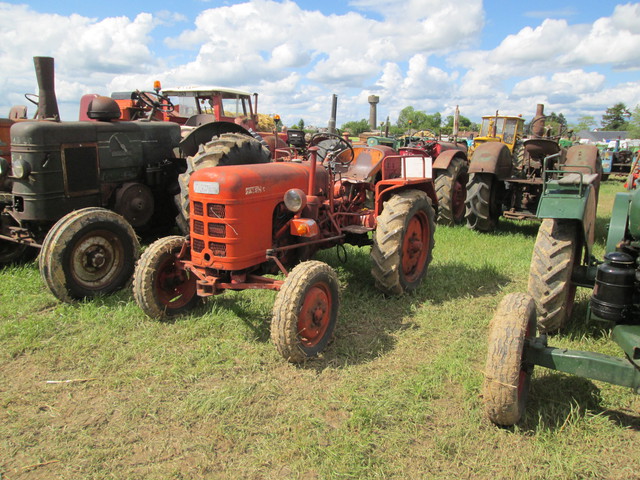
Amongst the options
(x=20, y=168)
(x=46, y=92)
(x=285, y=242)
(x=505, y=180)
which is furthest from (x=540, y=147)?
(x=20, y=168)

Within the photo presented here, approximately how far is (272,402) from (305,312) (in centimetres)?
72

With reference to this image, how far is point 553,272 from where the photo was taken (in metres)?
3.44

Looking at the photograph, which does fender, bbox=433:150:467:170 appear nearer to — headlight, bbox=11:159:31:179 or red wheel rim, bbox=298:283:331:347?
red wheel rim, bbox=298:283:331:347

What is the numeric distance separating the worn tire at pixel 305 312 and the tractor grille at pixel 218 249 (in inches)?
22.2

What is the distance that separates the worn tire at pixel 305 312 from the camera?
3.33 m

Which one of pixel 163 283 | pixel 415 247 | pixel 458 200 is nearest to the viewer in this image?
pixel 163 283

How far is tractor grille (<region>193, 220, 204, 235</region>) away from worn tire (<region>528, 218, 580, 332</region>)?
98.6 inches

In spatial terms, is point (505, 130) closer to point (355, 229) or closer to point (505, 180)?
point (505, 180)

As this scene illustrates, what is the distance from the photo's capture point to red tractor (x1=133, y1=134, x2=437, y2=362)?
357cm

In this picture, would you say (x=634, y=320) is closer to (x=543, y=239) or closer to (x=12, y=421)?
(x=543, y=239)

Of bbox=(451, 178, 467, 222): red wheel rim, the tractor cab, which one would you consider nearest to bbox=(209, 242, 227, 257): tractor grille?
bbox=(451, 178, 467, 222): red wheel rim

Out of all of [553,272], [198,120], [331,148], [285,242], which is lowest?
[553,272]

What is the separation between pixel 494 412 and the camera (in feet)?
8.67

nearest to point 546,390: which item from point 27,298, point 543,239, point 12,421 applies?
point 543,239
